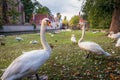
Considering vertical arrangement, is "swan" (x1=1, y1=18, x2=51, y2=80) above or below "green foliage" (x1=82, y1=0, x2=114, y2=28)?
below

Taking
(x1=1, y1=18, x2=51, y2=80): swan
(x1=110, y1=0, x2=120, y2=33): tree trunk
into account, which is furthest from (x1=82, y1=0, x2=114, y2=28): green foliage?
(x1=1, y1=18, x2=51, y2=80): swan

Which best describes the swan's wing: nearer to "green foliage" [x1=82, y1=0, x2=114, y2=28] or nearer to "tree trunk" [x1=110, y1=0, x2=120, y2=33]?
"green foliage" [x1=82, y1=0, x2=114, y2=28]

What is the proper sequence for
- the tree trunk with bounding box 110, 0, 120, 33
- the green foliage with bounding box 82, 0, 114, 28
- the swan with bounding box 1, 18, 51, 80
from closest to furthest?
the swan with bounding box 1, 18, 51, 80 → the green foliage with bounding box 82, 0, 114, 28 → the tree trunk with bounding box 110, 0, 120, 33

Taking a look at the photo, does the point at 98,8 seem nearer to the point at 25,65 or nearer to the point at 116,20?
the point at 116,20

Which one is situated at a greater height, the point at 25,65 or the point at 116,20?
the point at 116,20

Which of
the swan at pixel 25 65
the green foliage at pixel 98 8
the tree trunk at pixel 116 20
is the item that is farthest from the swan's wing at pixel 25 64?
the tree trunk at pixel 116 20

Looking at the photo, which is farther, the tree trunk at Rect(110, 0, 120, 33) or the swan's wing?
the tree trunk at Rect(110, 0, 120, 33)

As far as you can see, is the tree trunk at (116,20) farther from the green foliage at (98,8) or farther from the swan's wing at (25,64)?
the swan's wing at (25,64)

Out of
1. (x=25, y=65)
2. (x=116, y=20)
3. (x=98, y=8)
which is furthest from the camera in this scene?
(x=98, y=8)

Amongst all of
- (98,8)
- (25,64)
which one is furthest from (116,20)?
(25,64)

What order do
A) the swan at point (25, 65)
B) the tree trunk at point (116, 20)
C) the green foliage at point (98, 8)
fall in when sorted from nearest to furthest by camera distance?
the swan at point (25, 65) < the green foliage at point (98, 8) < the tree trunk at point (116, 20)

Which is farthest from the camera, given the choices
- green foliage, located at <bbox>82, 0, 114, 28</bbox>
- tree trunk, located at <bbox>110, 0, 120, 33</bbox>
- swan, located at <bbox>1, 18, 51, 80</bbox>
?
tree trunk, located at <bbox>110, 0, 120, 33</bbox>

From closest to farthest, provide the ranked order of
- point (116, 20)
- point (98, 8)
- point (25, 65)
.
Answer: point (25, 65) < point (116, 20) < point (98, 8)

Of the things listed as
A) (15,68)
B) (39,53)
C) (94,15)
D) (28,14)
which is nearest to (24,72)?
(15,68)
